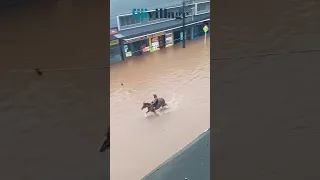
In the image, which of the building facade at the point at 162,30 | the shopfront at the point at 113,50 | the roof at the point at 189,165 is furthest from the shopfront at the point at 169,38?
the roof at the point at 189,165

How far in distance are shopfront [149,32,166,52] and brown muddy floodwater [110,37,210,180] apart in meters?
0.08

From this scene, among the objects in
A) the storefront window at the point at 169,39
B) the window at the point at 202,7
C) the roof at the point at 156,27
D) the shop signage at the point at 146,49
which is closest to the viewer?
the window at the point at 202,7

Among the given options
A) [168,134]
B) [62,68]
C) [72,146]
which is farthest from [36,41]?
[168,134]

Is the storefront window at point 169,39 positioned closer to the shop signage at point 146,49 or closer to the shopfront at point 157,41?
the shopfront at point 157,41

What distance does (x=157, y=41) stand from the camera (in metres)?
3.96

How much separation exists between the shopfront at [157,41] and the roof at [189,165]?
5.50ft

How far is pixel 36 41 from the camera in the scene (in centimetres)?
61

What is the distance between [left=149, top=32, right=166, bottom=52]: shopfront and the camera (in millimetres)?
3867

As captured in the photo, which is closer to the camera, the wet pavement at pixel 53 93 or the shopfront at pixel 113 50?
the wet pavement at pixel 53 93

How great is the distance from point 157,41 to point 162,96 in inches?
24.2

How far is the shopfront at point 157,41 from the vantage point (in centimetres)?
387

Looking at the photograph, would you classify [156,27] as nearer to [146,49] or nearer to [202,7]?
[146,49]

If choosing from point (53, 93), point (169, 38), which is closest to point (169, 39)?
point (169, 38)

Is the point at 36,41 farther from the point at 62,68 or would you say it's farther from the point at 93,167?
the point at 93,167
